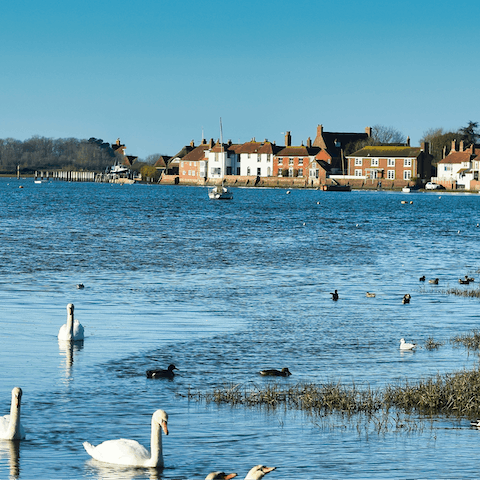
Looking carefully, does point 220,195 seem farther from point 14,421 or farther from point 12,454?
point 12,454

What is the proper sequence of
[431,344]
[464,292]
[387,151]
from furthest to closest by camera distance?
1. [387,151]
2. [464,292]
3. [431,344]

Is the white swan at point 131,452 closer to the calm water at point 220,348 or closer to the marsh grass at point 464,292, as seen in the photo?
the calm water at point 220,348

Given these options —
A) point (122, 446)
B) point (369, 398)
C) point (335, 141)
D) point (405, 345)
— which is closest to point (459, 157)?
point (335, 141)

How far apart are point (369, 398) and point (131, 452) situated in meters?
4.64

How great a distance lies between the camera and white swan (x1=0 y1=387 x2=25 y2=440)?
11.8 metres

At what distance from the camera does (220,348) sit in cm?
1916

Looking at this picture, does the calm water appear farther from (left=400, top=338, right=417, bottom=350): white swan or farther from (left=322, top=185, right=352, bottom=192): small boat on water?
(left=322, top=185, right=352, bottom=192): small boat on water

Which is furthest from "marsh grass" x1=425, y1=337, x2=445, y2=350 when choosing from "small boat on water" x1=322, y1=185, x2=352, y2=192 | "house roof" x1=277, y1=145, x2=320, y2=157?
"house roof" x1=277, y1=145, x2=320, y2=157

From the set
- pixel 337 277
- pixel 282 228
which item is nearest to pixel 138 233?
pixel 282 228

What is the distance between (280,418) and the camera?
13477 mm

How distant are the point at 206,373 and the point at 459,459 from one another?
631cm

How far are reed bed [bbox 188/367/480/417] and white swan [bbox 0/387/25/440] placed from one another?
3.53 m

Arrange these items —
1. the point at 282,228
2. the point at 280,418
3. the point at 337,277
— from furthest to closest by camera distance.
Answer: the point at 282,228
the point at 337,277
the point at 280,418

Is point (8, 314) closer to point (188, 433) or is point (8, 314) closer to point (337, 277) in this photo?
point (188, 433)
